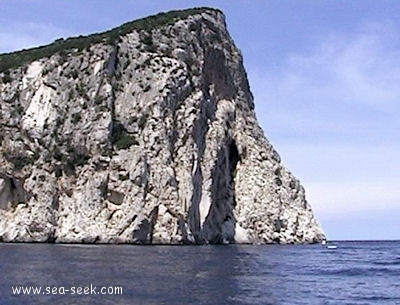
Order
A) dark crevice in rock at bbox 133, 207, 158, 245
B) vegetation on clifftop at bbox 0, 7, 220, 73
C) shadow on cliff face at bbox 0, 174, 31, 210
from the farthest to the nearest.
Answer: vegetation on clifftop at bbox 0, 7, 220, 73, shadow on cliff face at bbox 0, 174, 31, 210, dark crevice in rock at bbox 133, 207, 158, 245

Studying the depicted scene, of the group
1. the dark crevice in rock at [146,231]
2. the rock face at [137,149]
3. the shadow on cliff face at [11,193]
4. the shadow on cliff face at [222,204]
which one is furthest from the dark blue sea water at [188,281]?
the shadow on cliff face at [222,204]

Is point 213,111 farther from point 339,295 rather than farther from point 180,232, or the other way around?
point 339,295

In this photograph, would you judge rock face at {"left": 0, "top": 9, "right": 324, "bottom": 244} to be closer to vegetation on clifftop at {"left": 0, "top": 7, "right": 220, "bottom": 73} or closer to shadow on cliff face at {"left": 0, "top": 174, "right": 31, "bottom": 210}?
shadow on cliff face at {"left": 0, "top": 174, "right": 31, "bottom": 210}

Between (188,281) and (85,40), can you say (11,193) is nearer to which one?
(85,40)

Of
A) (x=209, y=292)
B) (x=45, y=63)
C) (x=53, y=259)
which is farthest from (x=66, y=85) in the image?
(x=209, y=292)

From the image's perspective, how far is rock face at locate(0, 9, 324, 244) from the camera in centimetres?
9244

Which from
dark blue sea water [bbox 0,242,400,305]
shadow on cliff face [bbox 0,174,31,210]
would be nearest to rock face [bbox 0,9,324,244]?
shadow on cliff face [bbox 0,174,31,210]

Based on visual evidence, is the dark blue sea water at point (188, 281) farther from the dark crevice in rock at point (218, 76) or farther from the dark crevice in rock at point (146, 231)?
the dark crevice in rock at point (218, 76)

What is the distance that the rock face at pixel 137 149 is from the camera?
92.4 metres

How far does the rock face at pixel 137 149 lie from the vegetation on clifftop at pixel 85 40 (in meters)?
0.39

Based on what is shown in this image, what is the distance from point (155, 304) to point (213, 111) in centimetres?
8867

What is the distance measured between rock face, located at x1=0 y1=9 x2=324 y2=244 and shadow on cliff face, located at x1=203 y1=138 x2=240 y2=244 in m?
0.24

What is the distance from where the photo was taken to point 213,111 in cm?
11850

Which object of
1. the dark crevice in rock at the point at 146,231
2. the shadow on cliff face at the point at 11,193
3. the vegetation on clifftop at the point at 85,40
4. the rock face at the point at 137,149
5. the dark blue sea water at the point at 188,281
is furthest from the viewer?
the vegetation on clifftop at the point at 85,40
